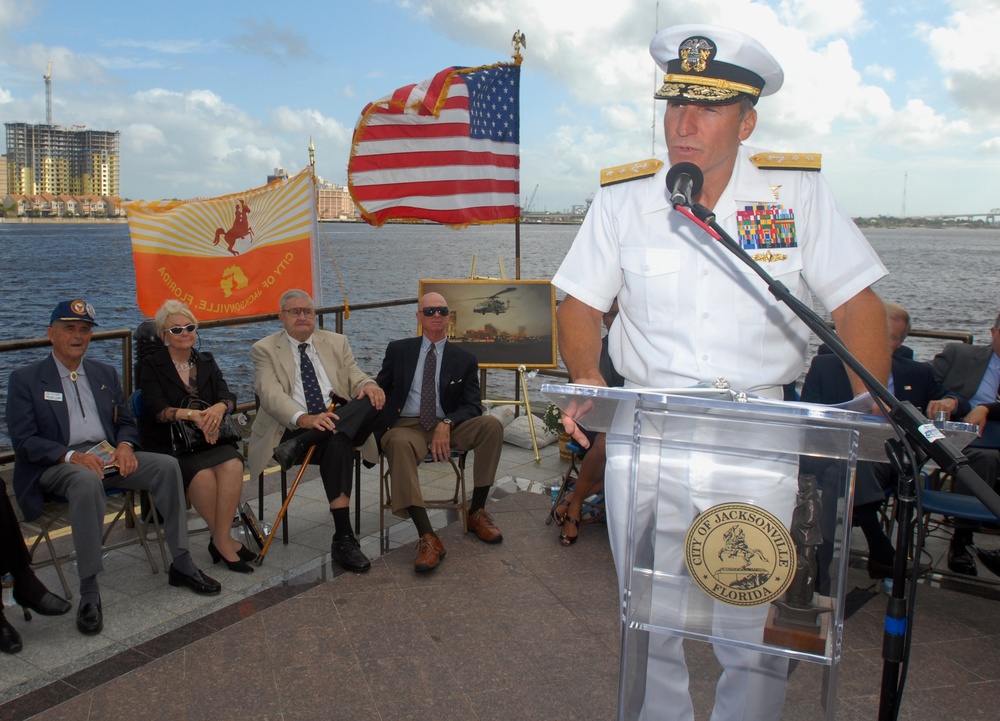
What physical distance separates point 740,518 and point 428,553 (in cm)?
298

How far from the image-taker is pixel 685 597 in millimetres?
1782

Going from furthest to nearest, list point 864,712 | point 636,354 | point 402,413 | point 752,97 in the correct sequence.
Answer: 1. point 402,413
2. point 864,712
3. point 636,354
4. point 752,97

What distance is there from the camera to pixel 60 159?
399ft

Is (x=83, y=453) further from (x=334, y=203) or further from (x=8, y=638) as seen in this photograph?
(x=334, y=203)

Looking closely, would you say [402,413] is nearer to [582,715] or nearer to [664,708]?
[582,715]

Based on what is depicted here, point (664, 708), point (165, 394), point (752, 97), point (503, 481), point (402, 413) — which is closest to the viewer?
point (664, 708)

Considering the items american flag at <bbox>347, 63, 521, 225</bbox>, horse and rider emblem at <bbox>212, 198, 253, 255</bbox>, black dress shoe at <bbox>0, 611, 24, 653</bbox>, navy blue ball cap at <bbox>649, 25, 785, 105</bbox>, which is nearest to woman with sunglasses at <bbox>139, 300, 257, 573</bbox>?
black dress shoe at <bbox>0, 611, 24, 653</bbox>

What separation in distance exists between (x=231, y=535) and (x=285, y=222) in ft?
8.27

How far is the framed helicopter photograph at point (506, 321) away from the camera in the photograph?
23.5 feet

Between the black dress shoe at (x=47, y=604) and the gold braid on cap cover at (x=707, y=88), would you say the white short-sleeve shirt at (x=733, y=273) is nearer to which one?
the gold braid on cap cover at (x=707, y=88)

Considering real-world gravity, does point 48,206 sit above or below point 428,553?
above

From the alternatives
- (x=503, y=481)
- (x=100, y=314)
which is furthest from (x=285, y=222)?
(x=100, y=314)

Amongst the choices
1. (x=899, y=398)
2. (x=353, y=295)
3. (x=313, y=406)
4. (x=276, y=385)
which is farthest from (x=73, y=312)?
(x=353, y=295)

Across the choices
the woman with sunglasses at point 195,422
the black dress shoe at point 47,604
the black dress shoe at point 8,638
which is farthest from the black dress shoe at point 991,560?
the black dress shoe at point 8,638
